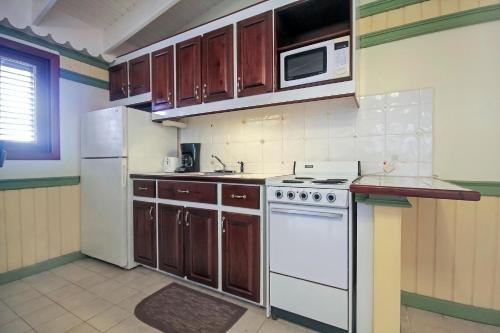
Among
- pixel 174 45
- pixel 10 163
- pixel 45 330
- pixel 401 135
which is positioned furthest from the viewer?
pixel 174 45

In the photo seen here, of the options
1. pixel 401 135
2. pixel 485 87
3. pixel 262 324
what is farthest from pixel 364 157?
pixel 262 324

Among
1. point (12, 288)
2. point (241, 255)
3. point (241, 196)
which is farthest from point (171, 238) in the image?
point (12, 288)

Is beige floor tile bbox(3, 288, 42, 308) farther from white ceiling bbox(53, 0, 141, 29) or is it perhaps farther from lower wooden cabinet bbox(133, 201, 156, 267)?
white ceiling bbox(53, 0, 141, 29)

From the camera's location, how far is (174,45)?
7.75ft

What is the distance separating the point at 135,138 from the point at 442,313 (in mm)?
2927

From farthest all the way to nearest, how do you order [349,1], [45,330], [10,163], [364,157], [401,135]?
1. [10,163]
2. [364,157]
3. [401,135]
4. [349,1]
5. [45,330]

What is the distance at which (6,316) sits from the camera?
1.67 m

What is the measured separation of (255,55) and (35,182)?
7.92 feet

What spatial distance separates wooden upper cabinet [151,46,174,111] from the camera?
2.41 meters

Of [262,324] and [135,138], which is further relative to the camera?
[135,138]

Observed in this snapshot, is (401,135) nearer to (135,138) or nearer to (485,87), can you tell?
(485,87)

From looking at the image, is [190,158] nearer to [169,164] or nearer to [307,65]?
[169,164]

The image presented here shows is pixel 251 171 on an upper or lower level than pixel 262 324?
upper

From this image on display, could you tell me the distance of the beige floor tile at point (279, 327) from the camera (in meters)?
1.52
